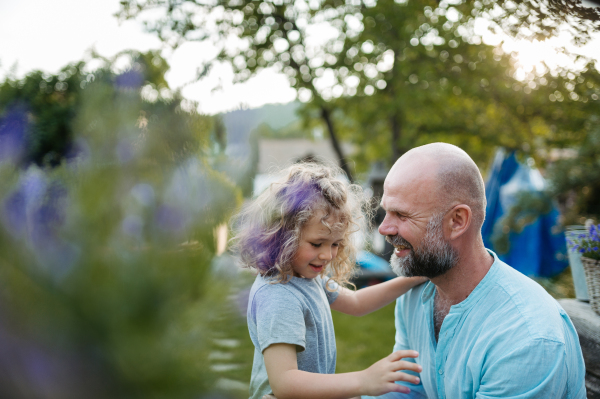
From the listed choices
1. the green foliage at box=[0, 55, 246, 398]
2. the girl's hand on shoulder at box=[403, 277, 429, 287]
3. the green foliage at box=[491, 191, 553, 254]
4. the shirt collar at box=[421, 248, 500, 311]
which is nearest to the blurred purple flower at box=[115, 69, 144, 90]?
the green foliage at box=[0, 55, 246, 398]

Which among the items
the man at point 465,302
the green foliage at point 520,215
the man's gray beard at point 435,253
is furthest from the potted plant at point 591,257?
the green foliage at point 520,215

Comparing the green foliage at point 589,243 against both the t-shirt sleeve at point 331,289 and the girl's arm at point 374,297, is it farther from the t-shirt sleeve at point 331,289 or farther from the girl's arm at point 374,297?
Result: the t-shirt sleeve at point 331,289

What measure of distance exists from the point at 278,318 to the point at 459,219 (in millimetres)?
868

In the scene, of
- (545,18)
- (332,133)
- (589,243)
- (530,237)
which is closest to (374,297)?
(589,243)

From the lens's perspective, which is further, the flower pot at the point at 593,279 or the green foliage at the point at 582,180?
the green foliage at the point at 582,180

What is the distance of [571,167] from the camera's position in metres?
4.54

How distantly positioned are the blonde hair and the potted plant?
3.62ft

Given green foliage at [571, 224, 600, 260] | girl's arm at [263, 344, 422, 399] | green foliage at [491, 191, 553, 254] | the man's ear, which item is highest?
the man's ear

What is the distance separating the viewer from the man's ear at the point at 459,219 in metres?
1.78

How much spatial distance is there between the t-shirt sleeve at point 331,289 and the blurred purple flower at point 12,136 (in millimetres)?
1435

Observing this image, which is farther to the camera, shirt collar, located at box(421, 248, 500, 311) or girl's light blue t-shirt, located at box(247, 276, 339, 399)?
shirt collar, located at box(421, 248, 500, 311)

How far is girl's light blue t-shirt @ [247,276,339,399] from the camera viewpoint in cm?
158

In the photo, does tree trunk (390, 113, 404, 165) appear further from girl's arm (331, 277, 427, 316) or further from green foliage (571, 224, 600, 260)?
girl's arm (331, 277, 427, 316)

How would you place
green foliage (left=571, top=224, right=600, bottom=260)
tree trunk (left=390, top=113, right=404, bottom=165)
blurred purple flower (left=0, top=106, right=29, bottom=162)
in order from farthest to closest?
tree trunk (left=390, top=113, right=404, bottom=165) → green foliage (left=571, top=224, right=600, bottom=260) → blurred purple flower (left=0, top=106, right=29, bottom=162)
